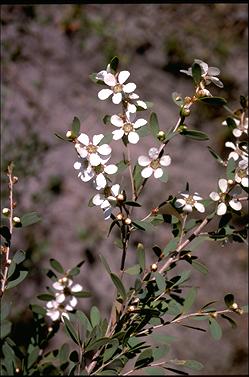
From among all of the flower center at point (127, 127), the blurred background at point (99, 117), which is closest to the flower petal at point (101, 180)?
the flower center at point (127, 127)

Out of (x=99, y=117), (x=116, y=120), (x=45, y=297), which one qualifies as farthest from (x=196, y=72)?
(x=99, y=117)

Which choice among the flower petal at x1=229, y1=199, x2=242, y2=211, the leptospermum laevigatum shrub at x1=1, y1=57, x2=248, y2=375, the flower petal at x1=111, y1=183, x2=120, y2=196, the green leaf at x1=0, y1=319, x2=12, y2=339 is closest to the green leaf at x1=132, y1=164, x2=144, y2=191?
the leptospermum laevigatum shrub at x1=1, y1=57, x2=248, y2=375

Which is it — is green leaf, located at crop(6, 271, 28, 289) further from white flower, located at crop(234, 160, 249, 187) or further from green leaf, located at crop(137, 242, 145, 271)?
white flower, located at crop(234, 160, 249, 187)

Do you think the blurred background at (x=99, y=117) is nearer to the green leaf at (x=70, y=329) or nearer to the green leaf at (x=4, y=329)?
the green leaf at (x=70, y=329)


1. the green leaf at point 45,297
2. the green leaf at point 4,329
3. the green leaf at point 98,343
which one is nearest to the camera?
the green leaf at point 4,329

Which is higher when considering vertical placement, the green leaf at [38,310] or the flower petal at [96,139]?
the flower petal at [96,139]

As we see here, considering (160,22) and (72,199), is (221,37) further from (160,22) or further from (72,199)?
(72,199)
